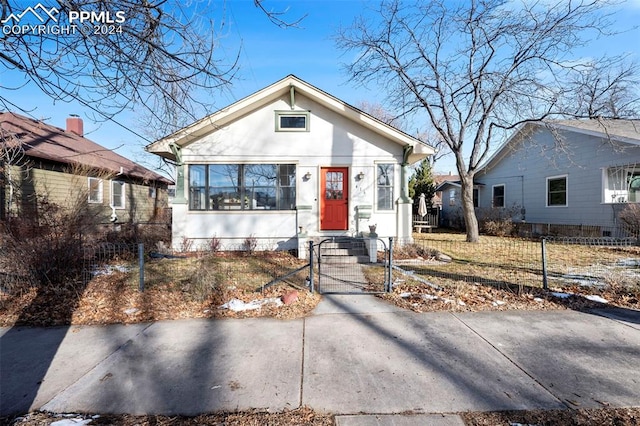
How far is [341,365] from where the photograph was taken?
301 centimetres

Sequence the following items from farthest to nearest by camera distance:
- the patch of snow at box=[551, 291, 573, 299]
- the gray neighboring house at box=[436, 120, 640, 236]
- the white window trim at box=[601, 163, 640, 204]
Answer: the white window trim at box=[601, 163, 640, 204]
the gray neighboring house at box=[436, 120, 640, 236]
the patch of snow at box=[551, 291, 573, 299]

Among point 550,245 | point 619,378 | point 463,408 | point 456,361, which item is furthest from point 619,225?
point 463,408

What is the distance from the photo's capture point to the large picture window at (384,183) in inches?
385

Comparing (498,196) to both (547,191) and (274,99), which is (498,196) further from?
(274,99)

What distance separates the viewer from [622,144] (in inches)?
443

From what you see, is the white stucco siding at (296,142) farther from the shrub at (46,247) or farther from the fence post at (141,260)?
the fence post at (141,260)

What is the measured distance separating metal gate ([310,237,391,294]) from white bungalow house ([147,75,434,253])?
2.89 feet

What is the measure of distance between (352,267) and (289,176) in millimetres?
3827

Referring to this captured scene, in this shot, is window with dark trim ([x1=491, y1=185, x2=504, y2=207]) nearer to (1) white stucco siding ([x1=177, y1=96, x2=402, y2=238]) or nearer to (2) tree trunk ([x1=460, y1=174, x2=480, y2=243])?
(2) tree trunk ([x1=460, y1=174, x2=480, y2=243])

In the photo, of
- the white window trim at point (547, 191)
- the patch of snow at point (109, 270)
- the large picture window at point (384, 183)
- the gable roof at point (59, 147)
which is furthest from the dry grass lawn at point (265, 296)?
the white window trim at point (547, 191)

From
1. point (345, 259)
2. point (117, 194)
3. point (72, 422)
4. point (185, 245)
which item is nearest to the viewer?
point (72, 422)

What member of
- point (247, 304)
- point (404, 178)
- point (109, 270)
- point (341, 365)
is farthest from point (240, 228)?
point (341, 365)

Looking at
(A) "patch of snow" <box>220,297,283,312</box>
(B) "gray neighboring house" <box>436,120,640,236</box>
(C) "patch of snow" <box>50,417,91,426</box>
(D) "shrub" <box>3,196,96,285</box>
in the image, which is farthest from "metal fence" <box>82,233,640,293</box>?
(B) "gray neighboring house" <box>436,120,640,236</box>

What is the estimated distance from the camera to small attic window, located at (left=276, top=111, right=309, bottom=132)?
9.61 meters
